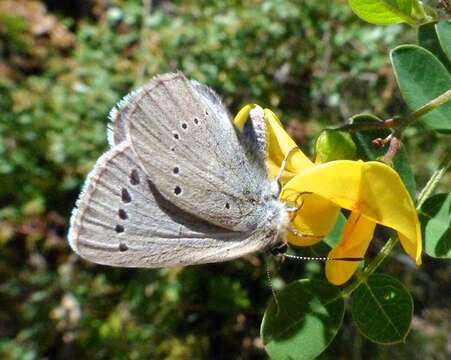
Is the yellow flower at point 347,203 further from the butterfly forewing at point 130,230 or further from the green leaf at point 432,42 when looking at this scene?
the green leaf at point 432,42

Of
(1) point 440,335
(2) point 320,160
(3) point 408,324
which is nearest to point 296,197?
(2) point 320,160

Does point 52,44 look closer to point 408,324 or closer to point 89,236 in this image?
point 89,236

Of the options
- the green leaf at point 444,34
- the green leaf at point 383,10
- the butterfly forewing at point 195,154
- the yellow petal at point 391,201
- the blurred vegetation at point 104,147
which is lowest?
the blurred vegetation at point 104,147

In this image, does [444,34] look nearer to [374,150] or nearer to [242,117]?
[374,150]

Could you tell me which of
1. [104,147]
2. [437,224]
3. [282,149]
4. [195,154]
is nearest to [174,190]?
[195,154]

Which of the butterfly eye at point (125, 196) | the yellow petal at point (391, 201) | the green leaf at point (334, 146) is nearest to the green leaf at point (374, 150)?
the green leaf at point (334, 146)
